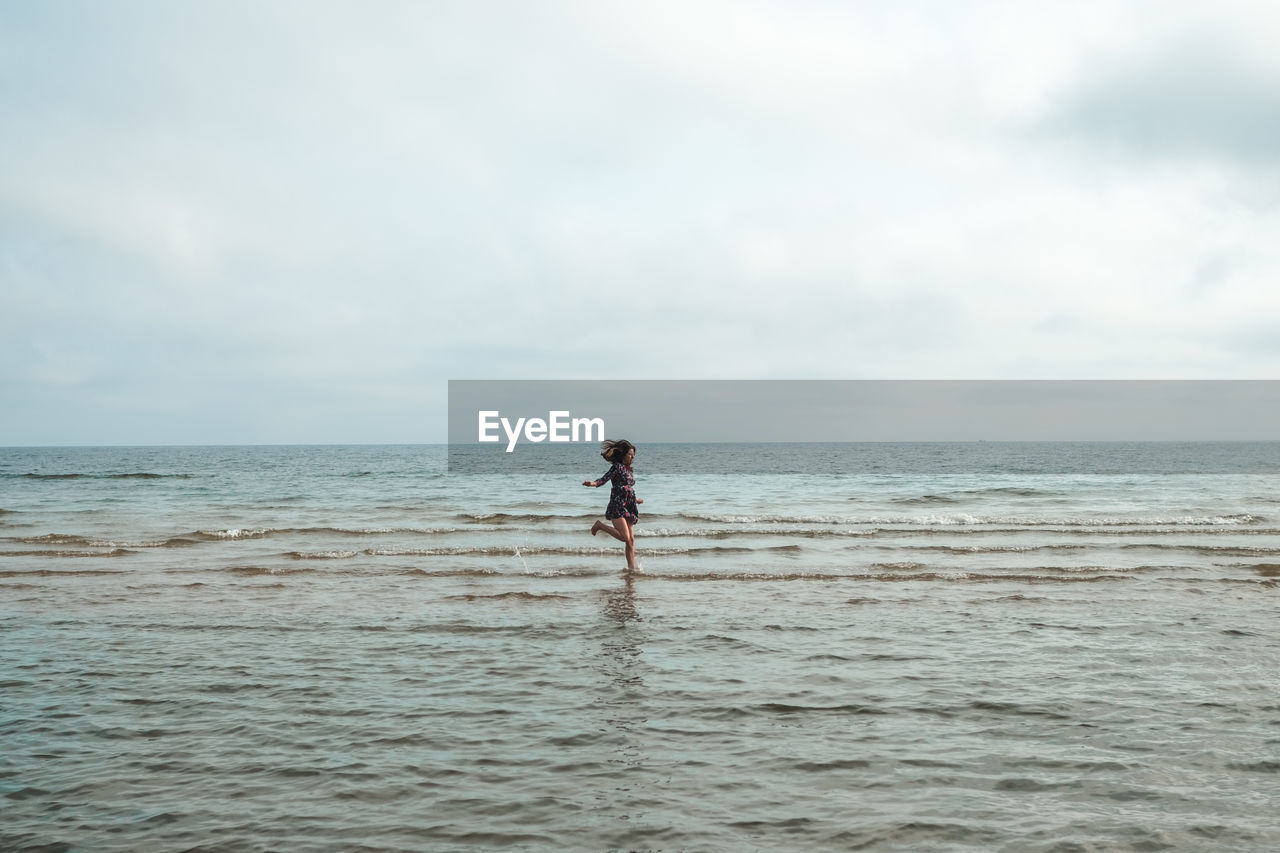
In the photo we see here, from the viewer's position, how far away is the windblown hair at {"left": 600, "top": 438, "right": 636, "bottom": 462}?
Result: 14906 millimetres

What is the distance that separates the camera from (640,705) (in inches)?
271

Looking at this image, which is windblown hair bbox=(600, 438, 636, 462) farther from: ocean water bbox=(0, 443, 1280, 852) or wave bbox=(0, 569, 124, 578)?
wave bbox=(0, 569, 124, 578)

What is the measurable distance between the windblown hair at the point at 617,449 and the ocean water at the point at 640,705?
6.98 ft

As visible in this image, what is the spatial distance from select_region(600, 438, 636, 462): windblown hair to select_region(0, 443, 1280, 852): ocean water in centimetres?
213

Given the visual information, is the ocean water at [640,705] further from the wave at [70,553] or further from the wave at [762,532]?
the wave at [762,532]

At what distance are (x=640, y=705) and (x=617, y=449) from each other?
8.29 metres

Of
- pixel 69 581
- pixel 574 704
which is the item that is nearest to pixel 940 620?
pixel 574 704

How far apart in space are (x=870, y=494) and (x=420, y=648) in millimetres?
32839

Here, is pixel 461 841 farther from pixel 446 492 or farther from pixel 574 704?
pixel 446 492

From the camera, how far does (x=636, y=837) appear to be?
14.8 feet

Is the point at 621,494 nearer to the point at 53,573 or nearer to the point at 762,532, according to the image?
the point at 762,532

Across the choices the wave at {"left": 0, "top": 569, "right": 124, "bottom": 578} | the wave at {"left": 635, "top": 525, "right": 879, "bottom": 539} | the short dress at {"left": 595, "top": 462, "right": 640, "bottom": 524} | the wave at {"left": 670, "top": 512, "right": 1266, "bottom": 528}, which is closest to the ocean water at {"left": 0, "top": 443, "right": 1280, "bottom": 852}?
the wave at {"left": 0, "top": 569, "right": 124, "bottom": 578}

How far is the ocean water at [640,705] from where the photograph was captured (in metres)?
4.75

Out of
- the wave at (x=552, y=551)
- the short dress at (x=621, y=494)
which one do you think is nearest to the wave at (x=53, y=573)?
the wave at (x=552, y=551)
